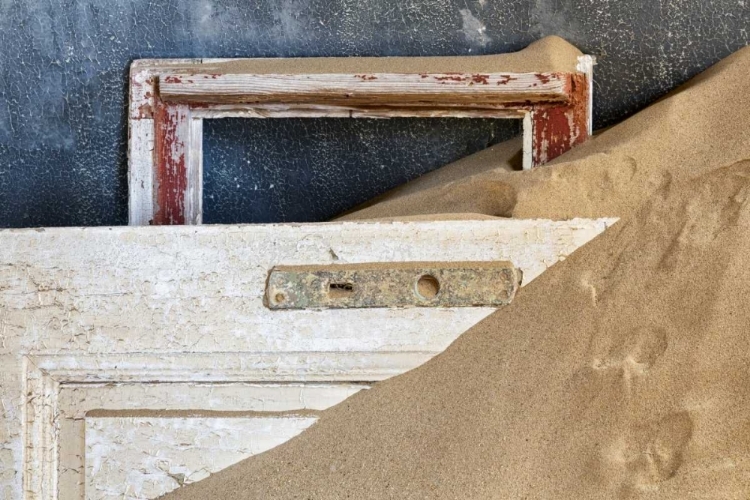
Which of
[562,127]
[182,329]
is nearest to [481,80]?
[562,127]

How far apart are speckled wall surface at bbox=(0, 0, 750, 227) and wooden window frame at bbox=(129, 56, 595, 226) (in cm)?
5

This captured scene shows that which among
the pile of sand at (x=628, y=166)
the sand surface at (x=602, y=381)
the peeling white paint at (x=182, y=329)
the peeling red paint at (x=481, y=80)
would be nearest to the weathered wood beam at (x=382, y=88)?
the peeling red paint at (x=481, y=80)

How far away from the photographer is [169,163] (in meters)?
1.67

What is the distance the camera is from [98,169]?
68.3 inches

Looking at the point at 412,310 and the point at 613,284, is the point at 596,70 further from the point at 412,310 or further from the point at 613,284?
the point at 412,310

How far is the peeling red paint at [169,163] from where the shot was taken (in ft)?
5.45

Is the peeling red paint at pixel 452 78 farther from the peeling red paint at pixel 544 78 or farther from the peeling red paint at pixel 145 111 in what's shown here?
the peeling red paint at pixel 145 111

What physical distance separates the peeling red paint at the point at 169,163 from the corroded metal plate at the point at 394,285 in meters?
0.41

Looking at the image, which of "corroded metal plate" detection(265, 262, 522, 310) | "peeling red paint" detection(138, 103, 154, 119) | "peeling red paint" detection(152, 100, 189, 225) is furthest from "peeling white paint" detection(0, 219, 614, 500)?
"peeling red paint" detection(138, 103, 154, 119)

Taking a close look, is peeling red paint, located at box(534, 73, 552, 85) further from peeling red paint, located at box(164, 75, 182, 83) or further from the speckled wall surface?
peeling red paint, located at box(164, 75, 182, 83)

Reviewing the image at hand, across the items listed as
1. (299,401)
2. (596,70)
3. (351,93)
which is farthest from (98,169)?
(596,70)

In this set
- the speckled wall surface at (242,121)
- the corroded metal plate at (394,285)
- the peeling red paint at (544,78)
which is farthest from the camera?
the speckled wall surface at (242,121)

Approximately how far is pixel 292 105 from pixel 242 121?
14 centimetres

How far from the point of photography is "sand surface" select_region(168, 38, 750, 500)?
119 centimetres
